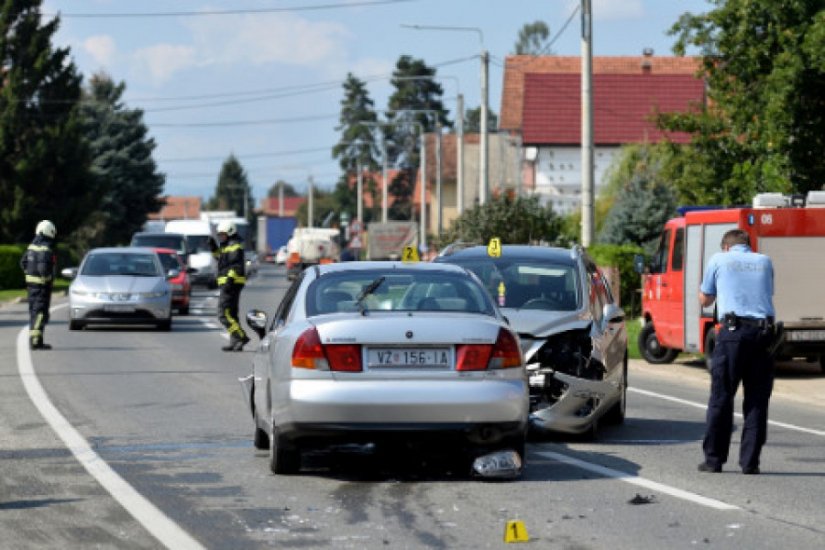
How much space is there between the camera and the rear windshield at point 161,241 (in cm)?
5403

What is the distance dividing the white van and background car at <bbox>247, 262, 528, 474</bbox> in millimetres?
44666

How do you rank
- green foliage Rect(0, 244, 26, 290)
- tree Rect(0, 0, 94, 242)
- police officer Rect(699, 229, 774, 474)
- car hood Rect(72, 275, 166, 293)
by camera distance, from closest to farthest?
police officer Rect(699, 229, 774, 474), car hood Rect(72, 275, 166, 293), green foliage Rect(0, 244, 26, 290), tree Rect(0, 0, 94, 242)

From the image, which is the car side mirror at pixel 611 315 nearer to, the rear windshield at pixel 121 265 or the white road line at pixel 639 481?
the white road line at pixel 639 481

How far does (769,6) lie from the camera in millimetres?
31578

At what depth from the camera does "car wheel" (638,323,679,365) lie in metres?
26.5

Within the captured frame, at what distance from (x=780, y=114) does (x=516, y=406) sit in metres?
21.0

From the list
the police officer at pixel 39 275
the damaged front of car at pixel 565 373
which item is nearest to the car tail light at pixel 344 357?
the damaged front of car at pixel 565 373

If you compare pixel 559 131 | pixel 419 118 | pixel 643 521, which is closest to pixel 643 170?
pixel 559 131

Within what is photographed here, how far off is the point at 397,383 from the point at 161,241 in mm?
43944

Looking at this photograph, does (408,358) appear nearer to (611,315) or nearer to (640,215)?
(611,315)

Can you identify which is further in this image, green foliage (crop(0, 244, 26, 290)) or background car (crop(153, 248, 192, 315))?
green foliage (crop(0, 244, 26, 290))

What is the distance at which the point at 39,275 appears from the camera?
2608 centimetres

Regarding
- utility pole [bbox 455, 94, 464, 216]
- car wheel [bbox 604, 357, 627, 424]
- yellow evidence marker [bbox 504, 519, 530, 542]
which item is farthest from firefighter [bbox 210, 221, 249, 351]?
utility pole [bbox 455, 94, 464, 216]

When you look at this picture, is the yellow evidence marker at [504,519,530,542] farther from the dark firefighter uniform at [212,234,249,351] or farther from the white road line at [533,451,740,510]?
the dark firefighter uniform at [212,234,249,351]
